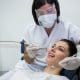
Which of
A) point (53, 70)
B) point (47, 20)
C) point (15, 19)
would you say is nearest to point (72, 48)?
point (53, 70)

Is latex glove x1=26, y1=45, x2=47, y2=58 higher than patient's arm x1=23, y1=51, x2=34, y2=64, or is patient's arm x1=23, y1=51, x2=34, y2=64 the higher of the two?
latex glove x1=26, y1=45, x2=47, y2=58

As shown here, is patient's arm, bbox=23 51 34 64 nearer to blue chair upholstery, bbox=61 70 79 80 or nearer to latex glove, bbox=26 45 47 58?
latex glove, bbox=26 45 47 58

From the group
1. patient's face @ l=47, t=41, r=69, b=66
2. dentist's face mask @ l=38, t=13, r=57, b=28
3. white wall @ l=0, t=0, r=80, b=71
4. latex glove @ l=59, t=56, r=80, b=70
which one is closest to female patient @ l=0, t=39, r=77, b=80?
patient's face @ l=47, t=41, r=69, b=66

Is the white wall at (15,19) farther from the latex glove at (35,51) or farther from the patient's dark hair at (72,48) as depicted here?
the patient's dark hair at (72,48)

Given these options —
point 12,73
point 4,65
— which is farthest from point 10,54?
point 12,73

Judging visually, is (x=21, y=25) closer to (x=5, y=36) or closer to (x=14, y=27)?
(x=14, y=27)

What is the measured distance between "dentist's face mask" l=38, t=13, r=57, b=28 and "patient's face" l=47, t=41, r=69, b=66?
26 cm

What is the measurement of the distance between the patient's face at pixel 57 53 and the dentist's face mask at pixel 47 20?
256mm

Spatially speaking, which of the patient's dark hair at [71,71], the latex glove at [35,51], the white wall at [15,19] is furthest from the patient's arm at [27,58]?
the white wall at [15,19]

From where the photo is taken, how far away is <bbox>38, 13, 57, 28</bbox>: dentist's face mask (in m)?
1.74

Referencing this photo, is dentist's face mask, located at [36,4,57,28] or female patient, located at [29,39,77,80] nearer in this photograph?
female patient, located at [29,39,77,80]

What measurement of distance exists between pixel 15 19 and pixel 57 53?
1.25 m

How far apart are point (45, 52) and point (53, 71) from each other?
211 millimetres

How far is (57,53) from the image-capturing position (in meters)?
1.58
